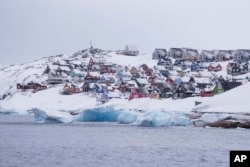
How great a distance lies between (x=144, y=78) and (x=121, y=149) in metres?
80.6

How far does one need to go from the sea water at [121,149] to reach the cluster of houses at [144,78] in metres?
37.7

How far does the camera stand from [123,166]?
22.9 meters

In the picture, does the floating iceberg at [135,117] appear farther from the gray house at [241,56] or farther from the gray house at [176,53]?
the gray house at [176,53]

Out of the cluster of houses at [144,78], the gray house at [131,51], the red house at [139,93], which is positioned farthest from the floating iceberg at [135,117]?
the gray house at [131,51]

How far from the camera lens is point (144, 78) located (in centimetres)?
11000

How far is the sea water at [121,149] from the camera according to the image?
78.9 feet

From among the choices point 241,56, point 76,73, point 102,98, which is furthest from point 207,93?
point 76,73

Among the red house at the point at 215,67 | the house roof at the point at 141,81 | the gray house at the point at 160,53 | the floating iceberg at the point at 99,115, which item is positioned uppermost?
the gray house at the point at 160,53

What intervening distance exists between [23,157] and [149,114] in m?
23.6

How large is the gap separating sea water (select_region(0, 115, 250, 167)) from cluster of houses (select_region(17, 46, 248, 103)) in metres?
37.7

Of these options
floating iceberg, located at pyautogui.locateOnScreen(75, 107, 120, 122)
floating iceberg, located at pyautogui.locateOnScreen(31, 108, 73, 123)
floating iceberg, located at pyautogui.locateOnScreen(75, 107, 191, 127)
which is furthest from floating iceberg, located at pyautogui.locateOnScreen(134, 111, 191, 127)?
floating iceberg, located at pyautogui.locateOnScreen(31, 108, 73, 123)

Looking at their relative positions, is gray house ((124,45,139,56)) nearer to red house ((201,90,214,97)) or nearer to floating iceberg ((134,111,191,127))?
red house ((201,90,214,97))

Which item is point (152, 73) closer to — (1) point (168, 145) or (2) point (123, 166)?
(1) point (168, 145)

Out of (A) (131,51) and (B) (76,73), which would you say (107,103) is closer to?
(B) (76,73)
